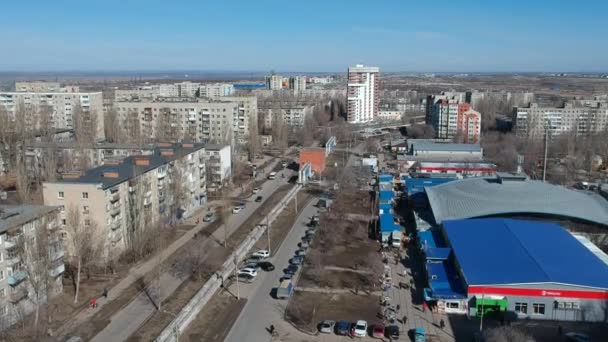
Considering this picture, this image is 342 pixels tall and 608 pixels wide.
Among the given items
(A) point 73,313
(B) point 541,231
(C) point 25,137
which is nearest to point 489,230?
→ (B) point 541,231

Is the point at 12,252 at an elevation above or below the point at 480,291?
above

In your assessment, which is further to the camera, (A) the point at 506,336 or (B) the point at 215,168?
(B) the point at 215,168

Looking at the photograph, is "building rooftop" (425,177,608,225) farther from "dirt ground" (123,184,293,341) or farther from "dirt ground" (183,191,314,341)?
"dirt ground" (183,191,314,341)

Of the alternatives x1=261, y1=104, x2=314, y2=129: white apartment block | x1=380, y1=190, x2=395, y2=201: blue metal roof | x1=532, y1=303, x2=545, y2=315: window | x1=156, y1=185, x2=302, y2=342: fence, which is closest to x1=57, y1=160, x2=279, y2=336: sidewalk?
x1=156, y1=185, x2=302, y2=342: fence

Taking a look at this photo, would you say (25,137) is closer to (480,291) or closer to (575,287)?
(480,291)

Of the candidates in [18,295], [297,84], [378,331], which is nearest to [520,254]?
[378,331]

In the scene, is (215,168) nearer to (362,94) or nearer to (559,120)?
(559,120)

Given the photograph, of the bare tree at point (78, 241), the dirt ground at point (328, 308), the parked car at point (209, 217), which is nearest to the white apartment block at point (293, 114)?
the parked car at point (209, 217)
